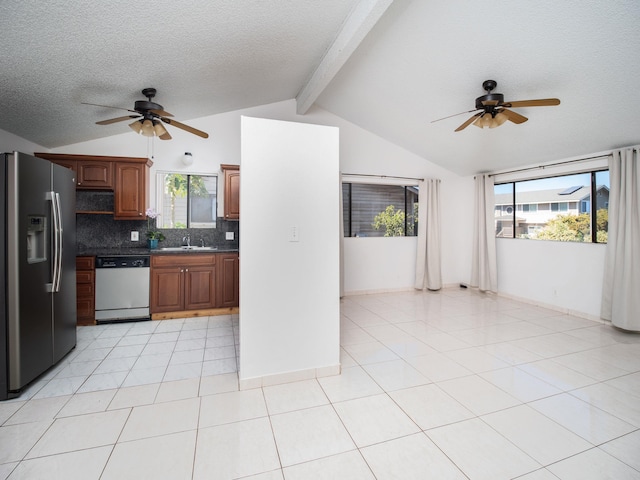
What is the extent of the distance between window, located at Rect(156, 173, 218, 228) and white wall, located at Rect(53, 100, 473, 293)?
5.5 inches

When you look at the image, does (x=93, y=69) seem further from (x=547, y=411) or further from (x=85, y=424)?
(x=547, y=411)

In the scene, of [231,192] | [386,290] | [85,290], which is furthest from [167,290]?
[386,290]

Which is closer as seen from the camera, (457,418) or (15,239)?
(457,418)

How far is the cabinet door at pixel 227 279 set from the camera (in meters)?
4.32

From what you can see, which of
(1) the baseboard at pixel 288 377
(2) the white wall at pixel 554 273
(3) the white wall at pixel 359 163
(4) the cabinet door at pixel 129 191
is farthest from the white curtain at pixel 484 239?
(4) the cabinet door at pixel 129 191

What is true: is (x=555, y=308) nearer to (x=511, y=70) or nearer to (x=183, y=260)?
(x=511, y=70)

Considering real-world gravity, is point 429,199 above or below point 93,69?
below

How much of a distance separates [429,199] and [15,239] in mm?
5690

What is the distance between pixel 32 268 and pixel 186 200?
2550 millimetres

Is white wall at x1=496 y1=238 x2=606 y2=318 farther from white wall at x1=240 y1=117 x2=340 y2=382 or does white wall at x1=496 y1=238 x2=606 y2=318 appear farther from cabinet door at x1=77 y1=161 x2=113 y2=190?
cabinet door at x1=77 y1=161 x2=113 y2=190

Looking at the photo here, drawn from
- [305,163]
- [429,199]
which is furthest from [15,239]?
[429,199]

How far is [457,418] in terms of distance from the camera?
2051 mm

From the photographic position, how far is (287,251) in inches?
97.5

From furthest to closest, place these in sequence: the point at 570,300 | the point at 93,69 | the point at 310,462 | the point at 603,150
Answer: the point at 570,300 < the point at 603,150 < the point at 93,69 < the point at 310,462
